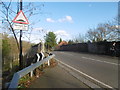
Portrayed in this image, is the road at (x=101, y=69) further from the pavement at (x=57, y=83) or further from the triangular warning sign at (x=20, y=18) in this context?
the triangular warning sign at (x=20, y=18)

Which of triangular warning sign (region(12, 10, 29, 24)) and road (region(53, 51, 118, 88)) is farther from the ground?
triangular warning sign (region(12, 10, 29, 24))

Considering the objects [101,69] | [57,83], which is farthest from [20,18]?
[101,69]

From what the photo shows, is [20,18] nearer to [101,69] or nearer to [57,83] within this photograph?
[57,83]

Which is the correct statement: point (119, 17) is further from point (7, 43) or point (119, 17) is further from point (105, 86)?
point (105, 86)

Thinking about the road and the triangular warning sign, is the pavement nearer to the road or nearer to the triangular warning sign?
the road

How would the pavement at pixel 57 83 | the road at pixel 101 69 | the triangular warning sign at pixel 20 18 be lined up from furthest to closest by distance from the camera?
the triangular warning sign at pixel 20 18
the road at pixel 101 69
the pavement at pixel 57 83

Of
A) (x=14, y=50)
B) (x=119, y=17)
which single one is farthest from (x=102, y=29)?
(x=14, y=50)

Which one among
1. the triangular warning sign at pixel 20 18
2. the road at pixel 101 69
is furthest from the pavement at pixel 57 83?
the triangular warning sign at pixel 20 18

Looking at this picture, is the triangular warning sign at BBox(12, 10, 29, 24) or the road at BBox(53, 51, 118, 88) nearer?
the road at BBox(53, 51, 118, 88)

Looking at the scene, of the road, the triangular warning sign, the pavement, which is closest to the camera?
the pavement

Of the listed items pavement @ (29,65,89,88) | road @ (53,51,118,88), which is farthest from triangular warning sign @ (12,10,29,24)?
road @ (53,51,118,88)

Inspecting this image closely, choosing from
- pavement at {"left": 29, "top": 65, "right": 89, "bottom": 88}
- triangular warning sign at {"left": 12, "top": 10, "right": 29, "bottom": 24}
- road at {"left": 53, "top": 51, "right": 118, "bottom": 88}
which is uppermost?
triangular warning sign at {"left": 12, "top": 10, "right": 29, "bottom": 24}

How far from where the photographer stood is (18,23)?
23.8ft

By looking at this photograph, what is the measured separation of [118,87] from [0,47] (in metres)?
9.84
